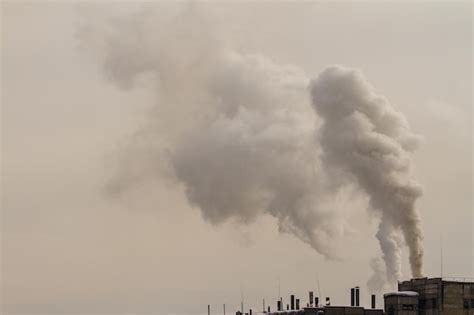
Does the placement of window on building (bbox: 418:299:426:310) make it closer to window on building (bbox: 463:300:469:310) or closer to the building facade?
the building facade

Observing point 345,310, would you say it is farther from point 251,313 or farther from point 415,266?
point 251,313

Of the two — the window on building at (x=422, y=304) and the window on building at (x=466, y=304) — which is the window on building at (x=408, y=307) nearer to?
the window on building at (x=422, y=304)

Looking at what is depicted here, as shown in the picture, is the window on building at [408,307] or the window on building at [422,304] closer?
the window on building at [408,307]

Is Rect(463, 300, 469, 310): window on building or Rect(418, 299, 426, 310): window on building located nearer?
Rect(463, 300, 469, 310): window on building

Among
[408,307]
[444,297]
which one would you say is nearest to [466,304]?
[444,297]

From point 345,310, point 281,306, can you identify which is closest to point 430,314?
point 345,310

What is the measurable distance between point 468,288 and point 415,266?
7.04 metres

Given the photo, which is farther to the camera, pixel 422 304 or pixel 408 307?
pixel 422 304

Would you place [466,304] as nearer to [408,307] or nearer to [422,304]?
[422,304]

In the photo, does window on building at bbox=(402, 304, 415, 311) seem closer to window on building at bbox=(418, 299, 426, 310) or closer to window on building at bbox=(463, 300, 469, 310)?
window on building at bbox=(418, 299, 426, 310)

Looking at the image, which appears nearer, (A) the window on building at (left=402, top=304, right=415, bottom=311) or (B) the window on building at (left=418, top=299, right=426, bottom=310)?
(A) the window on building at (left=402, top=304, right=415, bottom=311)

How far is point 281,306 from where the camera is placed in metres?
164

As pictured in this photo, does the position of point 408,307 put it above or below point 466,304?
below

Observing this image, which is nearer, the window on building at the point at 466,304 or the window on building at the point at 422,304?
the window on building at the point at 466,304
